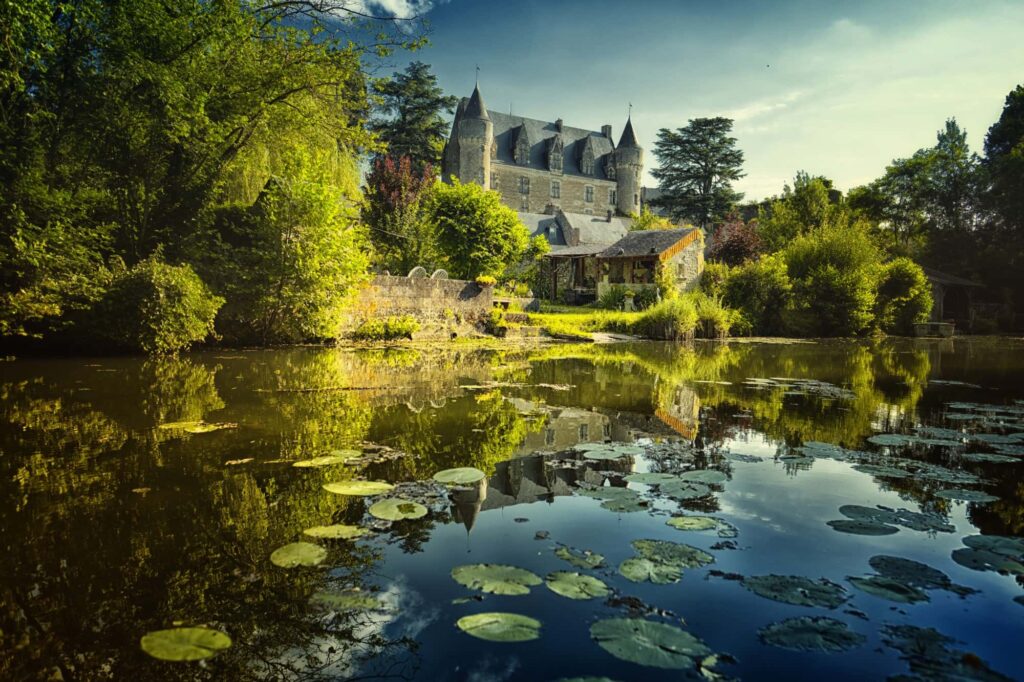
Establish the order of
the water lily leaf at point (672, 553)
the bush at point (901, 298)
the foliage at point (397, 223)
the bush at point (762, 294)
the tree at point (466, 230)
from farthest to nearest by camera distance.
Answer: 1. the bush at point (901, 298)
2. the tree at point (466, 230)
3. the foliage at point (397, 223)
4. the bush at point (762, 294)
5. the water lily leaf at point (672, 553)

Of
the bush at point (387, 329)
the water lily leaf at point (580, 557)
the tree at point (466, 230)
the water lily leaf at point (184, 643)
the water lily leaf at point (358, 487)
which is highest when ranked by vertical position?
the tree at point (466, 230)

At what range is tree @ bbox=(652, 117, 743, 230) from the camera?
4966cm

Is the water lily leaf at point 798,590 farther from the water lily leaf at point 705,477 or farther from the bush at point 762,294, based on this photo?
the bush at point 762,294

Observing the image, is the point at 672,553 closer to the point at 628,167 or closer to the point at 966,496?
the point at 966,496

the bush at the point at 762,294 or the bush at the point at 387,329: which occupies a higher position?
the bush at the point at 762,294

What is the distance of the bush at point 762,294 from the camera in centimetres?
2577

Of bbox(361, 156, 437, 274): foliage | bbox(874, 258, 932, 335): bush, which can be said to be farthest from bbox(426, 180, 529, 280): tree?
bbox(874, 258, 932, 335): bush

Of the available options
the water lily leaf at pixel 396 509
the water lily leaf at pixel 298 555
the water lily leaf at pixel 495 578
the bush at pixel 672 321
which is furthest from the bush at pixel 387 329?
the water lily leaf at pixel 495 578

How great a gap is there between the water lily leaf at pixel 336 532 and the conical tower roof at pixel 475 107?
5202 centimetres

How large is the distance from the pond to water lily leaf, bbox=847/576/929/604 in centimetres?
1

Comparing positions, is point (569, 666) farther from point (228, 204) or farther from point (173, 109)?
point (228, 204)

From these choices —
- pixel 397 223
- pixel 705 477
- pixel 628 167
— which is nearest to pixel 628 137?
pixel 628 167

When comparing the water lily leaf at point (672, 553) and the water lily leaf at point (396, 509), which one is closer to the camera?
the water lily leaf at point (672, 553)

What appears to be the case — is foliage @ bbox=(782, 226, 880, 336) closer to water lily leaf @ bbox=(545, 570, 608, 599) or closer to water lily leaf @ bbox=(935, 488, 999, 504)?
water lily leaf @ bbox=(935, 488, 999, 504)
